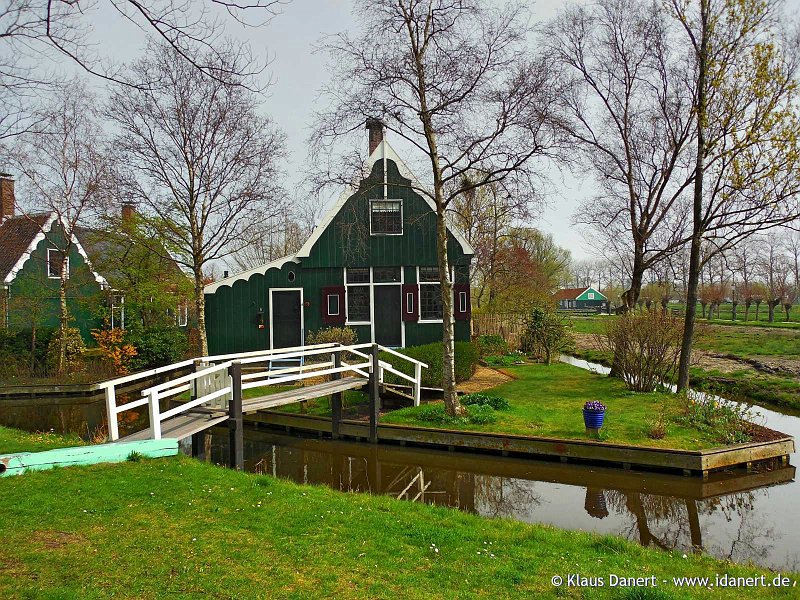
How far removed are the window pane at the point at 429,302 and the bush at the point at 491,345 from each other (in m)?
3.98

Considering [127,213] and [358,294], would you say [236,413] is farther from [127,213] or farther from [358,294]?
[127,213]

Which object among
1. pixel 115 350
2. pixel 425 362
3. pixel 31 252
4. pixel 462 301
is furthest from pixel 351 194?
pixel 31 252

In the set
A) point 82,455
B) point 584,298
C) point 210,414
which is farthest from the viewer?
point 584,298

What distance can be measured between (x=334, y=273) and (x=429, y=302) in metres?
3.32

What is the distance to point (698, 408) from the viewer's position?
10945 millimetres

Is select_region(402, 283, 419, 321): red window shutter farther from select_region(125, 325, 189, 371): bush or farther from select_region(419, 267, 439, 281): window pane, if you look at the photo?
select_region(125, 325, 189, 371): bush

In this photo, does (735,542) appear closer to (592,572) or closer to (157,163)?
(592,572)

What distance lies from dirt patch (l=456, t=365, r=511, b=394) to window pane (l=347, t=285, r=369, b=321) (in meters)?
4.23

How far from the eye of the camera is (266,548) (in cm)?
474

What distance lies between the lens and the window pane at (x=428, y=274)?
63.0ft

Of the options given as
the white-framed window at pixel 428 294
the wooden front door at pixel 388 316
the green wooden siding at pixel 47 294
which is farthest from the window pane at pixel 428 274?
the green wooden siding at pixel 47 294

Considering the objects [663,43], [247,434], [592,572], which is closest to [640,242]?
[663,43]

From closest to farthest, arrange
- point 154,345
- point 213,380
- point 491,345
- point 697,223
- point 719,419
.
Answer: point 719,419 < point 213,380 < point 697,223 < point 154,345 < point 491,345

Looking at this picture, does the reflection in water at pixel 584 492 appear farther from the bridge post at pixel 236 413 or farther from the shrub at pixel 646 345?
the shrub at pixel 646 345
